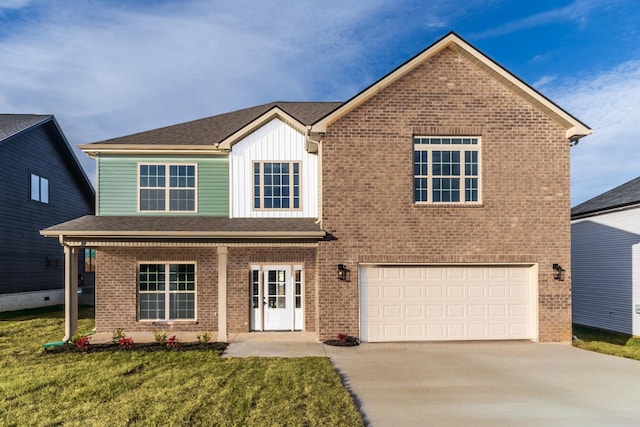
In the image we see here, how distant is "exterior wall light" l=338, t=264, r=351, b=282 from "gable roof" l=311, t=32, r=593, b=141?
3755mm

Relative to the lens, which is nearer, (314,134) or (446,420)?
(446,420)

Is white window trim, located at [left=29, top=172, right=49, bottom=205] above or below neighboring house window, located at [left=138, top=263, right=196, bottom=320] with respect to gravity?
above

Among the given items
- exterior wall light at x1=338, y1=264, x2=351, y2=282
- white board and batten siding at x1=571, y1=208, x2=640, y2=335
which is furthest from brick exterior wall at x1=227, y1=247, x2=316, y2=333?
white board and batten siding at x1=571, y1=208, x2=640, y2=335

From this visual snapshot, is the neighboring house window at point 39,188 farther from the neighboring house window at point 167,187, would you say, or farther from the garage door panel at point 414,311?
the garage door panel at point 414,311

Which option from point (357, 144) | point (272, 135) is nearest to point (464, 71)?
point (357, 144)

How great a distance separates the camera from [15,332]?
14.6 m

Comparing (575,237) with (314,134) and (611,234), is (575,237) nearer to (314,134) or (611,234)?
(611,234)

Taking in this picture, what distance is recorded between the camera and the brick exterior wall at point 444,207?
12.3 metres

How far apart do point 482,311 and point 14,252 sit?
20.7m

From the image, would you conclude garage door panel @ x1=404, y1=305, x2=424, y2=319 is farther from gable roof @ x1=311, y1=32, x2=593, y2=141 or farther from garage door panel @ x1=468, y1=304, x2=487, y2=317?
gable roof @ x1=311, y1=32, x2=593, y2=141

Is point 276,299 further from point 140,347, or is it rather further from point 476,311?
point 476,311

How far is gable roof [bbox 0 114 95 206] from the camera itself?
2133cm

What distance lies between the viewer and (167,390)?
25.8 feet

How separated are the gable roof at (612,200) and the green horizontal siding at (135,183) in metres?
13.1
